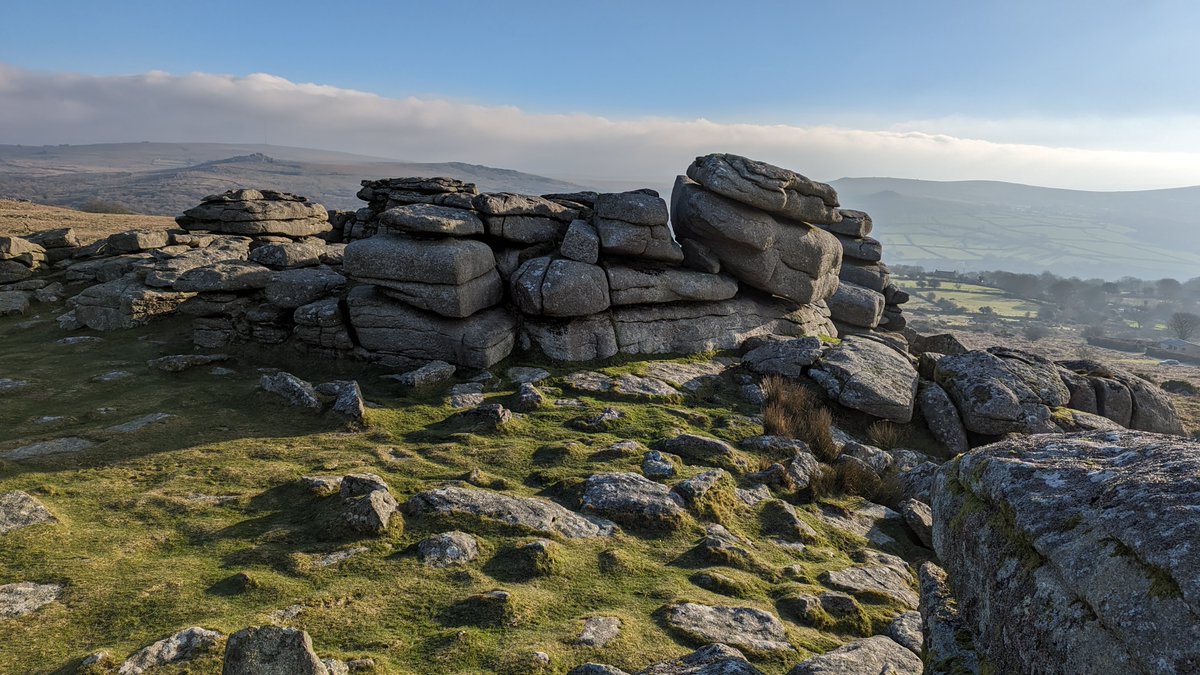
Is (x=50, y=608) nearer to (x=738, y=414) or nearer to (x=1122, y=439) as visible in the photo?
(x=1122, y=439)

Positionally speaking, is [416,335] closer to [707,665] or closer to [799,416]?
[799,416]

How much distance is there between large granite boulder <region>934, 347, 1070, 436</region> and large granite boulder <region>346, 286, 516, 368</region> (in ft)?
51.3

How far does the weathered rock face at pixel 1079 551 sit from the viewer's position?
13.8ft

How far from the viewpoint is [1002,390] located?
1991 cm

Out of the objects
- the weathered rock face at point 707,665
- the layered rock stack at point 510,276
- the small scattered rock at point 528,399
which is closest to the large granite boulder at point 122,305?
the layered rock stack at point 510,276

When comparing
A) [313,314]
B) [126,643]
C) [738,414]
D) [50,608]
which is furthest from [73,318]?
[738,414]

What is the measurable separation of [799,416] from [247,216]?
2796cm

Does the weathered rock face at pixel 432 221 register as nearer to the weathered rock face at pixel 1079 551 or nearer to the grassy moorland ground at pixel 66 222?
the weathered rock face at pixel 1079 551

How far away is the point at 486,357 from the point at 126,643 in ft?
44.1

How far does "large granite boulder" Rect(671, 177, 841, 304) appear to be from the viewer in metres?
24.9

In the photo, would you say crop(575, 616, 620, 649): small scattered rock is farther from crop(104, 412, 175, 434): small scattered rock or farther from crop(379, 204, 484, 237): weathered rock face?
crop(379, 204, 484, 237): weathered rock face

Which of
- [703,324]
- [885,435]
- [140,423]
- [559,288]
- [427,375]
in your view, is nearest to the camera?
[140,423]

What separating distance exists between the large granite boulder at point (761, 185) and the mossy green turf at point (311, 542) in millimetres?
10355

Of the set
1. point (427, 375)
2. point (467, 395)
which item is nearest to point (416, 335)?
point (427, 375)
